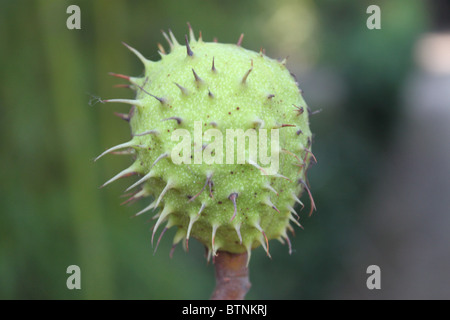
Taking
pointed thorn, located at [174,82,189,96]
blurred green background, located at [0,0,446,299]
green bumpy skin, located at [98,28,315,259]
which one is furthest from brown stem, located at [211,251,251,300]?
blurred green background, located at [0,0,446,299]

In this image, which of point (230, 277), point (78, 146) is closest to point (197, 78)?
point (230, 277)

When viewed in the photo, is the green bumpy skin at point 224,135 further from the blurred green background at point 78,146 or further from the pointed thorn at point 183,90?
the blurred green background at point 78,146

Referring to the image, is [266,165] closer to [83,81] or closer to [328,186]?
[83,81]

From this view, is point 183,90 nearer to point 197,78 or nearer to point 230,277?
point 197,78

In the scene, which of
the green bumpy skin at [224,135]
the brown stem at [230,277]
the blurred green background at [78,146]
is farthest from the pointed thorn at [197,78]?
the blurred green background at [78,146]

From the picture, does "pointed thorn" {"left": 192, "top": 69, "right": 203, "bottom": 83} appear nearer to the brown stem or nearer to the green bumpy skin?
the green bumpy skin

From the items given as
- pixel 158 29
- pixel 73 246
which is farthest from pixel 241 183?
pixel 158 29


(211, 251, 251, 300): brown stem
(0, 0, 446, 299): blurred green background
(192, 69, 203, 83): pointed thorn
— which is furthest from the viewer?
(0, 0, 446, 299): blurred green background

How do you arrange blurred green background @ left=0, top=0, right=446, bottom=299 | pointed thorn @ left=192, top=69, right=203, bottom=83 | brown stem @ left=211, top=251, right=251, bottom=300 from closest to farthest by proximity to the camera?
pointed thorn @ left=192, top=69, right=203, bottom=83 < brown stem @ left=211, top=251, right=251, bottom=300 < blurred green background @ left=0, top=0, right=446, bottom=299
